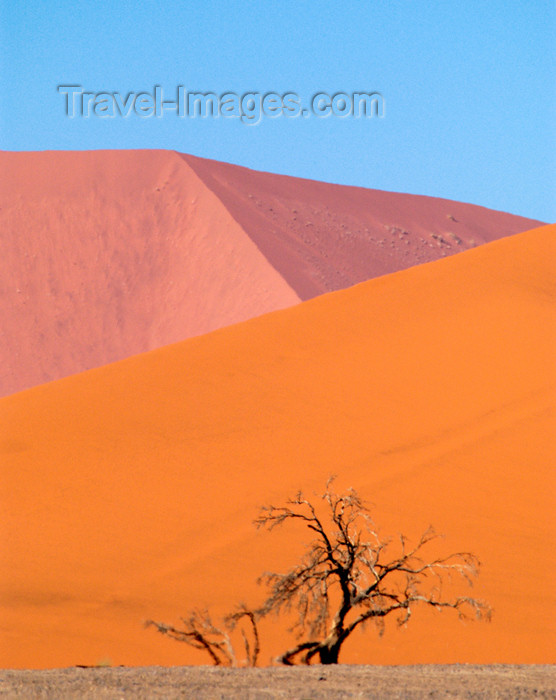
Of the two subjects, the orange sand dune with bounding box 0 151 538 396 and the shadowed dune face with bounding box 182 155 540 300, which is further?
the shadowed dune face with bounding box 182 155 540 300

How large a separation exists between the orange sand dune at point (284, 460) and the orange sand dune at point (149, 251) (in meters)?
22.0

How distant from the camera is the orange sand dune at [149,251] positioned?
45.2m

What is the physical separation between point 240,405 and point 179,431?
1.36 meters

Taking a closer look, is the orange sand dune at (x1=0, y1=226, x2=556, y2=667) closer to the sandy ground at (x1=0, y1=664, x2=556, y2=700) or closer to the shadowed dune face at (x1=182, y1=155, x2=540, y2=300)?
the sandy ground at (x1=0, y1=664, x2=556, y2=700)

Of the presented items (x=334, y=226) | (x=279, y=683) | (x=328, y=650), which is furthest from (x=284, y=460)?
(x=334, y=226)

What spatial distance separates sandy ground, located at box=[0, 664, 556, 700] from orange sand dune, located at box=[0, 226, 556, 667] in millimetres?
3664

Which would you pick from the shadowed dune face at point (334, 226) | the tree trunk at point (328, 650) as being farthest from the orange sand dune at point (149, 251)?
the tree trunk at point (328, 650)

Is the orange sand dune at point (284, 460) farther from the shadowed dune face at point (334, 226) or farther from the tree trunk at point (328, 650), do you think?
the shadowed dune face at point (334, 226)

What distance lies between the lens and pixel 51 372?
43.3 m

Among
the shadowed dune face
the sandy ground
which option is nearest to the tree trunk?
the sandy ground

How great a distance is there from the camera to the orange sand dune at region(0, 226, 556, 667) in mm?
11891

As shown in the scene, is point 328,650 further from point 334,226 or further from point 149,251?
point 334,226

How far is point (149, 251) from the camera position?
1991 inches

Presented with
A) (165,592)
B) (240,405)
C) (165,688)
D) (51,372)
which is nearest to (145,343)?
(51,372)
